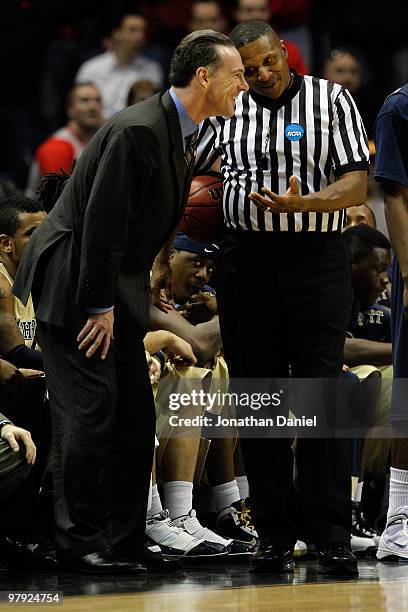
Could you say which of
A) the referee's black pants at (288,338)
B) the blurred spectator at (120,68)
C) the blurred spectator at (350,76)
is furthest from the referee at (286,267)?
the blurred spectator at (120,68)

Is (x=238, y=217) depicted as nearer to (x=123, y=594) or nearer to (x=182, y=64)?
(x=182, y=64)

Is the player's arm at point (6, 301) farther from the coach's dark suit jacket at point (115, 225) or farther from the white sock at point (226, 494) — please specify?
the white sock at point (226, 494)

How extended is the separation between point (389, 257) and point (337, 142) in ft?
5.23

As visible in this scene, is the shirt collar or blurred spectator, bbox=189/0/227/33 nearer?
the shirt collar

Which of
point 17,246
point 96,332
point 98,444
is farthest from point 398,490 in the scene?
point 17,246

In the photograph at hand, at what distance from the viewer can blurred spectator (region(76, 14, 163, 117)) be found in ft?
27.3

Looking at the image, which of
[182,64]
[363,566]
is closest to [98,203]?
[182,64]

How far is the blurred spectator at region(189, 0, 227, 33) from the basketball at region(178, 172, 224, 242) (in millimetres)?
3626

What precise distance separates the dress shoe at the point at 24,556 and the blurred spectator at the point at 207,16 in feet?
15.3

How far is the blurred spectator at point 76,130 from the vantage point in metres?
7.64

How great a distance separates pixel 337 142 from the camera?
4.16m

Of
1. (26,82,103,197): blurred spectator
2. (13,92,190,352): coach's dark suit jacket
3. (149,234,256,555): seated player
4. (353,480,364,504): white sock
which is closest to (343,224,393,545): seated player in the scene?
(353,480,364,504): white sock

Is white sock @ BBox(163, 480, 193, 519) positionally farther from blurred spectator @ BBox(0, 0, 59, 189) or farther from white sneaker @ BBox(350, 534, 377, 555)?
blurred spectator @ BBox(0, 0, 59, 189)

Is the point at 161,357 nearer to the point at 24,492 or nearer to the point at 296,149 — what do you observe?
the point at 24,492
